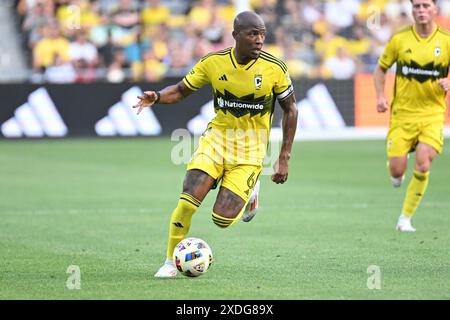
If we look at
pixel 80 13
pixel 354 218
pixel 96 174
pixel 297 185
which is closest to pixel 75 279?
pixel 354 218

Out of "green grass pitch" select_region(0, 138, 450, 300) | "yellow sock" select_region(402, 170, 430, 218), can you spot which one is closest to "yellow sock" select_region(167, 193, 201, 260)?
"green grass pitch" select_region(0, 138, 450, 300)

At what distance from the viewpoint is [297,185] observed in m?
17.2

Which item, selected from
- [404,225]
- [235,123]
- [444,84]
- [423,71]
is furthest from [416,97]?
[235,123]

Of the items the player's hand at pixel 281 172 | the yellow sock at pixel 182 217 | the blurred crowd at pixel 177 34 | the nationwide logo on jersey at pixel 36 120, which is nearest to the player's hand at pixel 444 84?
the player's hand at pixel 281 172

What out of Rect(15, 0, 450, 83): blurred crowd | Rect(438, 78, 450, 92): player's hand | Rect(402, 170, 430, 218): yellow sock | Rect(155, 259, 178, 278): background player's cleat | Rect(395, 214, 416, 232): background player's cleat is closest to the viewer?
Rect(155, 259, 178, 278): background player's cleat

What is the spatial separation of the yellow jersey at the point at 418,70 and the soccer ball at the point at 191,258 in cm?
440

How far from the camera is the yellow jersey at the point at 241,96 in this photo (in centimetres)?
923

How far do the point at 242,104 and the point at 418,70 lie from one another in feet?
11.8

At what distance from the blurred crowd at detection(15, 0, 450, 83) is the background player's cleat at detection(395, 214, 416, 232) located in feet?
45.0

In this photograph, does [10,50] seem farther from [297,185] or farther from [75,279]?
[75,279]

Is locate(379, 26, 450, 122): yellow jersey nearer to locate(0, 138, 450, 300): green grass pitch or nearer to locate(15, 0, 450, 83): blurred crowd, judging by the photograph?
locate(0, 138, 450, 300): green grass pitch

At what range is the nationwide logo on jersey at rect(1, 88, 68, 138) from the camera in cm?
2389

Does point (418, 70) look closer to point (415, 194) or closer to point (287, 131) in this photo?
point (415, 194)
